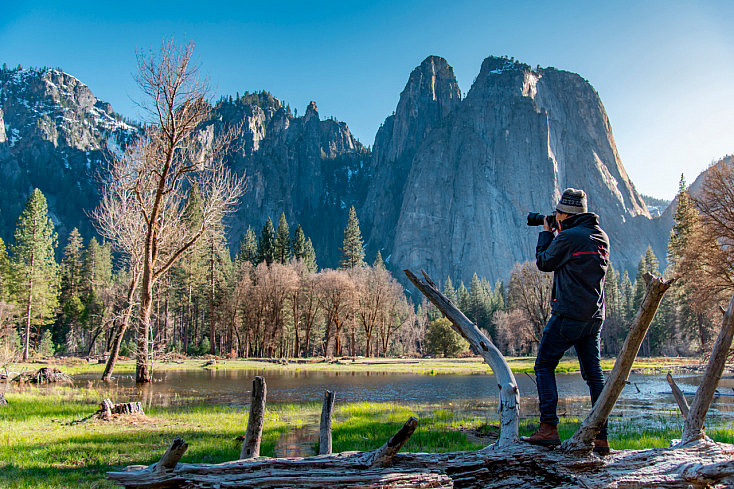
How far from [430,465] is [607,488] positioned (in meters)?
1.46

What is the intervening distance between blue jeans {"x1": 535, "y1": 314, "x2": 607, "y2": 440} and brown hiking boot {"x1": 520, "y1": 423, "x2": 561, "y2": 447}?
0.12 m

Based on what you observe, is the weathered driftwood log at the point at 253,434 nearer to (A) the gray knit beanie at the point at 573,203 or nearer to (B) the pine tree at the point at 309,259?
(A) the gray knit beanie at the point at 573,203

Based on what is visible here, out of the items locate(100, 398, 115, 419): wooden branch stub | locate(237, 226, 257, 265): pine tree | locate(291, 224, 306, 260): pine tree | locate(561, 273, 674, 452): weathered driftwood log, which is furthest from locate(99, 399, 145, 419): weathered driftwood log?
locate(291, 224, 306, 260): pine tree

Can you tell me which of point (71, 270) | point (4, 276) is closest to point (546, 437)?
point (4, 276)

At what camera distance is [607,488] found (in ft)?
12.2

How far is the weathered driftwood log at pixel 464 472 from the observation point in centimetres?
358

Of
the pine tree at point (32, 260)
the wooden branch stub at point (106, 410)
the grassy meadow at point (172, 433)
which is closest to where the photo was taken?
the grassy meadow at point (172, 433)

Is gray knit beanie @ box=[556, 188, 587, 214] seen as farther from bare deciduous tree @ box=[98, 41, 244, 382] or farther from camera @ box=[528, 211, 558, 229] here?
bare deciduous tree @ box=[98, 41, 244, 382]

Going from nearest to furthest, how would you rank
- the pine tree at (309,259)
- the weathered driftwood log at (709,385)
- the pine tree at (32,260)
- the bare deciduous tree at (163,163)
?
the weathered driftwood log at (709,385) → the bare deciduous tree at (163,163) → the pine tree at (32,260) → the pine tree at (309,259)

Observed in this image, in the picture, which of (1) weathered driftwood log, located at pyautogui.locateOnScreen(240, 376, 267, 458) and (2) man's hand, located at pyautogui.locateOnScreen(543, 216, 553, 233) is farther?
(2) man's hand, located at pyautogui.locateOnScreen(543, 216, 553, 233)

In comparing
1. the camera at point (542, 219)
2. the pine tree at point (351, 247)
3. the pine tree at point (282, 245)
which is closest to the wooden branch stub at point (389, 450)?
the camera at point (542, 219)

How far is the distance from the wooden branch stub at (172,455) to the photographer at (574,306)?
305cm

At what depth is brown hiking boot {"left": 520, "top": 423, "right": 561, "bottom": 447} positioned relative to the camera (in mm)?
4102

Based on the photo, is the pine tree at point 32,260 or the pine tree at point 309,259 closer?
the pine tree at point 32,260
